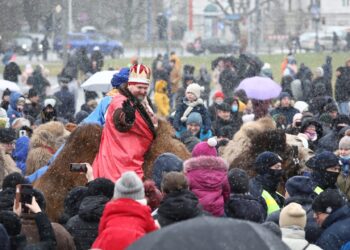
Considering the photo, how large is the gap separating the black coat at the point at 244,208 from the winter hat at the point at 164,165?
65 centimetres

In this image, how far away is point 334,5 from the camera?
86312mm

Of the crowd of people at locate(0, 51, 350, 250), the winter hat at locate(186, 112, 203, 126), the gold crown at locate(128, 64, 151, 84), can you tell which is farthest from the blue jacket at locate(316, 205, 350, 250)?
the winter hat at locate(186, 112, 203, 126)

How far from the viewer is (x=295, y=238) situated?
7.85 metres

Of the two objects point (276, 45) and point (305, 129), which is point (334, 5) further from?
point (305, 129)

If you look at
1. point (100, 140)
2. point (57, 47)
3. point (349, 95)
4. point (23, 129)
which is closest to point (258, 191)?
point (100, 140)

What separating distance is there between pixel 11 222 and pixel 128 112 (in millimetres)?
2485

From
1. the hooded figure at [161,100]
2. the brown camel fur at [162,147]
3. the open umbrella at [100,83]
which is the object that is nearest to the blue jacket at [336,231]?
the brown camel fur at [162,147]

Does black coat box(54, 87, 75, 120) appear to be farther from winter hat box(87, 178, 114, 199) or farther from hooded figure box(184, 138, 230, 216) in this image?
winter hat box(87, 178, 114, 199)

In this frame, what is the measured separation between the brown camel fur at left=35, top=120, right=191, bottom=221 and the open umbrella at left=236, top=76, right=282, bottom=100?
30.3 feet

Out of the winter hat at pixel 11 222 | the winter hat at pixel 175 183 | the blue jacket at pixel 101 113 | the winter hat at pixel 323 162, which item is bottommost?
the winter hat at pixel 323 162

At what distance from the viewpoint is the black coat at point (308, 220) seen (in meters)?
8.62

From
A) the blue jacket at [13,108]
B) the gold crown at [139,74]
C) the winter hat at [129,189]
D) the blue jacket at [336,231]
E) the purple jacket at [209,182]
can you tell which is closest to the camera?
the winter hat at [129,189]

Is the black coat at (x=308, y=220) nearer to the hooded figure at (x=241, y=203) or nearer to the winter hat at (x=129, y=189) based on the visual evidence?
the hooded figure at (x=241, y=203)

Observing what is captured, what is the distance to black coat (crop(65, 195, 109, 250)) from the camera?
27.1 ft
